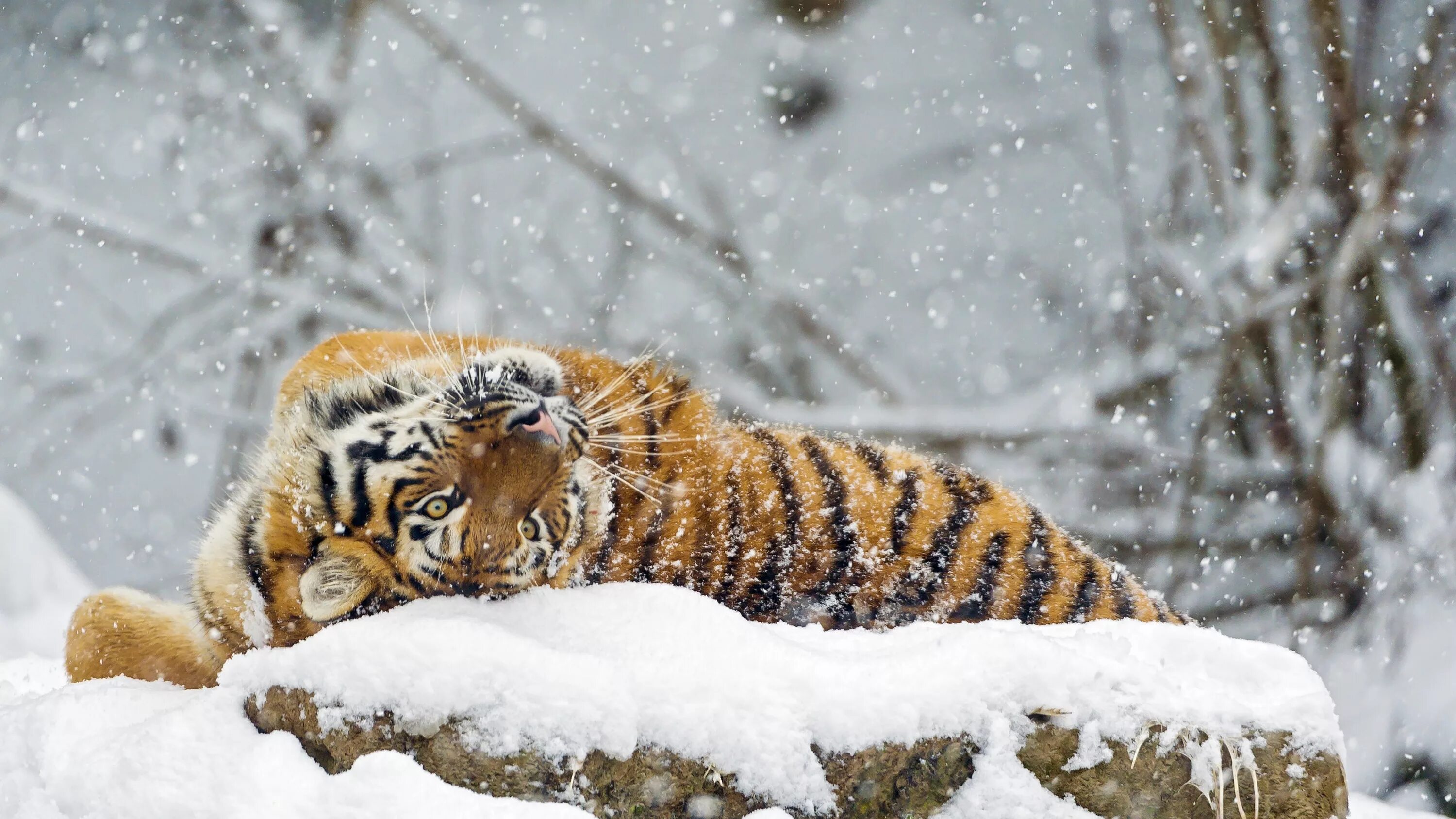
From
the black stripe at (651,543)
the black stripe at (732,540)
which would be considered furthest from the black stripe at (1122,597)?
the black stripe at (651,543)

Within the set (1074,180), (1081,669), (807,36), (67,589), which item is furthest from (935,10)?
(1081,669)

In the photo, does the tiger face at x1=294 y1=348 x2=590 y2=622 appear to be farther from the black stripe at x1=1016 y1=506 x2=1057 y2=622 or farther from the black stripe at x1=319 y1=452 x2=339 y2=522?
the black stripe at x1=1016 y1=506 x2=1057 y2=622

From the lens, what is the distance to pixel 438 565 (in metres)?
1.97

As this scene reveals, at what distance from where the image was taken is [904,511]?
2.24m

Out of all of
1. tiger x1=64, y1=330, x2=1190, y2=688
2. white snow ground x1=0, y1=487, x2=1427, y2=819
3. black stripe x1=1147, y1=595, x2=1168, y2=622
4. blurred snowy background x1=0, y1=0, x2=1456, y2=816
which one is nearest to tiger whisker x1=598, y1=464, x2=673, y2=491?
tiger x1=64, y1=330, x2=1190, y2=688

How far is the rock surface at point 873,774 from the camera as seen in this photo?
1.36m

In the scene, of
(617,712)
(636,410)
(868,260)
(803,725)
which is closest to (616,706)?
(617,712)

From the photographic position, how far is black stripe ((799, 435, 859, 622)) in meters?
2.08

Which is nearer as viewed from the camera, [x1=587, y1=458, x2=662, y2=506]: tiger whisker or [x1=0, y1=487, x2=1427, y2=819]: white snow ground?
[x1=0, y1=487, x2=1427, y2=819]: white snow ground

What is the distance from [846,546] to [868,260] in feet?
19.8

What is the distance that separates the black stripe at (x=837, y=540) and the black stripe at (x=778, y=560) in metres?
0.07

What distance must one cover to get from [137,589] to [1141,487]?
14.1ft

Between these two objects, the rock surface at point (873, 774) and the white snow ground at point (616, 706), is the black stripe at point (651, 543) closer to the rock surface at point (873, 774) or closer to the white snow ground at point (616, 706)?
the white snow ground at point (616, 706)

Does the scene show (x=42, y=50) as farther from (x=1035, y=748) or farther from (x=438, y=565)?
(x=1035, y=748)
